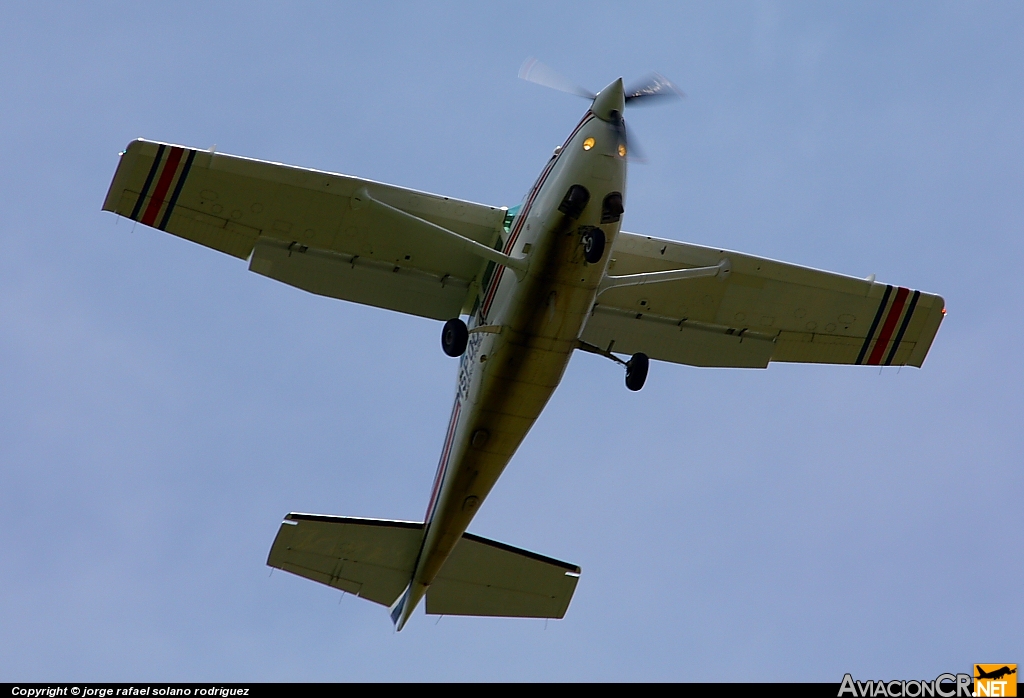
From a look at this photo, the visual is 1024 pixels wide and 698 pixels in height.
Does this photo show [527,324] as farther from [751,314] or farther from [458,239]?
[751,314]

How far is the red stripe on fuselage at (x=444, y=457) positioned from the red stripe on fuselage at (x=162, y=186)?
16.4 ft

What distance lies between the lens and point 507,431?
17797 mm

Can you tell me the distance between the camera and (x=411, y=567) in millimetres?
20078

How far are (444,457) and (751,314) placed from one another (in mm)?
5107

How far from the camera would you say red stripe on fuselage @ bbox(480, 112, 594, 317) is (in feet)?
52.5

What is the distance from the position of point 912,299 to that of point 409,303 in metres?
7.80

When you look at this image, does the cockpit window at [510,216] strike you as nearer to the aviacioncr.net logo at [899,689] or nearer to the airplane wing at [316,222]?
the airplane wing at [316,222]

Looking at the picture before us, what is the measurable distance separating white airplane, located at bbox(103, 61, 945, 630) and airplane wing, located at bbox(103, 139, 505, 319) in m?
0.02

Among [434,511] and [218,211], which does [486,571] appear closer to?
[434,511]

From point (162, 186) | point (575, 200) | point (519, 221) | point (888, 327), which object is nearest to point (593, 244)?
point (575, 200)

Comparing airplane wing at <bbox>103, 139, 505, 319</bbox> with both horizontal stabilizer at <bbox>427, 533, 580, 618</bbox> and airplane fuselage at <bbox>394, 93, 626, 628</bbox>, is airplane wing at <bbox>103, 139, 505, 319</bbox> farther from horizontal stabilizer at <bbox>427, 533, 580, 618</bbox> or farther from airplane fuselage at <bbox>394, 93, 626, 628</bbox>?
horizontal stabilizer at <bbox>427, 533, 580, 618</bbox>

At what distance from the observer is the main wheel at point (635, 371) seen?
1766cm

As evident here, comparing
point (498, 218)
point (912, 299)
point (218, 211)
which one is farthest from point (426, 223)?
point (912, 299)

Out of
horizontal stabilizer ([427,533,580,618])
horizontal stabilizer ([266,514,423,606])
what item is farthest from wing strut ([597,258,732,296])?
horizontal stabilizer ([266,514,423,606])
